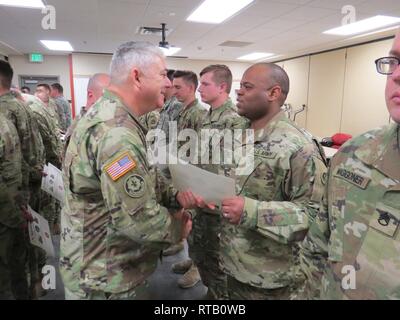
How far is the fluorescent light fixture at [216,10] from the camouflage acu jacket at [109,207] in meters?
3.83

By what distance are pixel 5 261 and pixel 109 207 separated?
1.33 metres

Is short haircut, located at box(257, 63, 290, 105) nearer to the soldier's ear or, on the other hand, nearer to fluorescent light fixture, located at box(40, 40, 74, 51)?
the soldier's ear

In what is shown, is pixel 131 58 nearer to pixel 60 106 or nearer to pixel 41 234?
pixel 41 234

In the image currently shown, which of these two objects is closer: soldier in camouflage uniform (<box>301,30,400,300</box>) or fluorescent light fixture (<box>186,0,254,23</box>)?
soldier in camouflage uniform (<box>301,30,400,300</box>)

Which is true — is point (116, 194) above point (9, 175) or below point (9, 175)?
above

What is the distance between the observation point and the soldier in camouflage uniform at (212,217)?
2.23 m

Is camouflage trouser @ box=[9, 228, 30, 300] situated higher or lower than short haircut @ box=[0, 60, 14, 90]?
lower

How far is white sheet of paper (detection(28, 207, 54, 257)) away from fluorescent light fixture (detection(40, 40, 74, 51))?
23.8 ft

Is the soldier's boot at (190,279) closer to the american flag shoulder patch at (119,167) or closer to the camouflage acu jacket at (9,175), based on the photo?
the camouflage acu jacket at (9,175)

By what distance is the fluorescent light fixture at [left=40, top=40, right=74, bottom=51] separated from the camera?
7.80 metres

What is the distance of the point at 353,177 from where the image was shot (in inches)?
34.3

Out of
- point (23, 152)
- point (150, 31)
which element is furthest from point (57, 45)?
point (23, 152)

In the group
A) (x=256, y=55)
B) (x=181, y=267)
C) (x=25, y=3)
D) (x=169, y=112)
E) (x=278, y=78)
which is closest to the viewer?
(x=278, y=78)

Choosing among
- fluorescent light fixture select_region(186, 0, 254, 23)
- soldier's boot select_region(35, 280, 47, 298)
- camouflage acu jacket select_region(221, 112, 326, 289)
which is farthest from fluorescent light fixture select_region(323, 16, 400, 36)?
soldier's boot select_region(35, 280, 47, 298)
